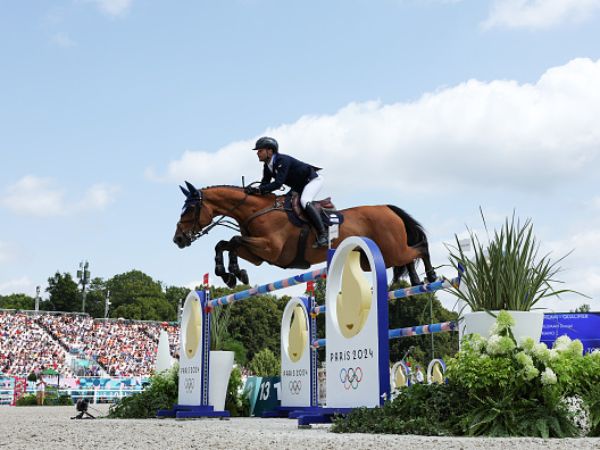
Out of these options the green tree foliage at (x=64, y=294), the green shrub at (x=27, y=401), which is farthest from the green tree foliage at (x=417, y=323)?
the green tree foliage at (x=64, y=294)

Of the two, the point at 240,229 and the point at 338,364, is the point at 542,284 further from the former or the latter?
the point at 240,229

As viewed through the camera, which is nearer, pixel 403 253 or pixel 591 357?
pixel 591 357

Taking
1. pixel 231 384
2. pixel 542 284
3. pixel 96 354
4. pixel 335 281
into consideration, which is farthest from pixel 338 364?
pixel 96 354

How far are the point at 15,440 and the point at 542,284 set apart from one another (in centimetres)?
345

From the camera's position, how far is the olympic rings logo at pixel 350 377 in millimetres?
5344

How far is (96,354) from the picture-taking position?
3102 centimetres

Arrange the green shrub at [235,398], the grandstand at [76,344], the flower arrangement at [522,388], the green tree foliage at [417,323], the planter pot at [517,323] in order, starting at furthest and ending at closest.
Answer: the grandstand at [76,344]
the green tree foliage at [417,323]
the green shrub at [235,398]
the planter pot at [517,323]
the flower arrangement at [522,388]

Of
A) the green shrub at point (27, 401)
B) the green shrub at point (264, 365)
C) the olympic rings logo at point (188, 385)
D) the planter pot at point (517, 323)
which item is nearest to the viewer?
the planter pot at point (517, 323)

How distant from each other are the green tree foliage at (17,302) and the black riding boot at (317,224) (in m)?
55.1

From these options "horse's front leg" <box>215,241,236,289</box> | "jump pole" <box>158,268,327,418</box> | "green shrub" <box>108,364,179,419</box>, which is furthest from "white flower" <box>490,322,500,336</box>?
"green shrub" <box>108,364,179,419</box>

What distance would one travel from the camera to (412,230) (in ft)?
25.9

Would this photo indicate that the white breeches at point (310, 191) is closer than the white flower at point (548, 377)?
No

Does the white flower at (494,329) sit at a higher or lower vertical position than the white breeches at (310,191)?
lower

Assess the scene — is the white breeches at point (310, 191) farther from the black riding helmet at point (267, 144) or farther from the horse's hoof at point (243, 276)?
the horse's hoof at point (243, 276)
